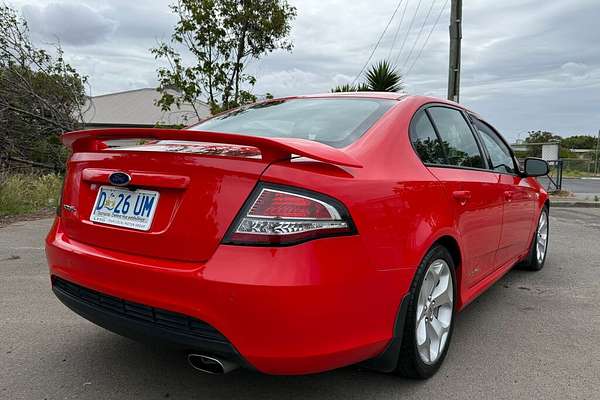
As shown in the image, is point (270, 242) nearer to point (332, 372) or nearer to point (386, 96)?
point (332, 372)

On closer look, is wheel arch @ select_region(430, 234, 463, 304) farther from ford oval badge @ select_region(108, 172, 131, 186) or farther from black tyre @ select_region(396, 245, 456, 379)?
ford oval badge @ select_region(108, 172, 131, 186)

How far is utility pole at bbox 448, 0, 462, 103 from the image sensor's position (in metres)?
11.1

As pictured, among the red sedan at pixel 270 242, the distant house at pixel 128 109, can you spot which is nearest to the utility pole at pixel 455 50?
the red sedan at pixel 270 242

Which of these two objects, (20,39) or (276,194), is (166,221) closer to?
(276,194)

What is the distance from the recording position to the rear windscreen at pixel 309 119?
258cm

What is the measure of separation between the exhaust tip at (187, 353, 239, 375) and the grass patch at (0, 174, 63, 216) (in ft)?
22.5

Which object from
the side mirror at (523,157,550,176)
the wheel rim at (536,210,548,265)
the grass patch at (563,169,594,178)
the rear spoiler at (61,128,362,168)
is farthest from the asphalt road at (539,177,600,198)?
the rear spoiler at (61,128,362,168)

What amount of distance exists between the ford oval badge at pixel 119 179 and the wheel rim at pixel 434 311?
4.82ft

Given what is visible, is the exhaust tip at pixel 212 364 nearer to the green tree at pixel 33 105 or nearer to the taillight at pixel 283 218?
the taillight at pixel 283 218

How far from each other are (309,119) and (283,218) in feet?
3.48

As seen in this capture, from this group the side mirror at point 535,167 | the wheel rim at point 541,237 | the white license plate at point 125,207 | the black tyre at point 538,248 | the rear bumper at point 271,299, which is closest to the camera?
the rear bumper at point 271,299

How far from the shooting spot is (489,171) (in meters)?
3.55

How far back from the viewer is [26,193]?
881cm

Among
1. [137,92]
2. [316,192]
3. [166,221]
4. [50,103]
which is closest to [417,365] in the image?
[316,192]
